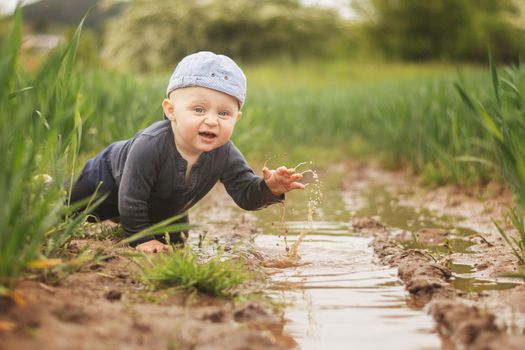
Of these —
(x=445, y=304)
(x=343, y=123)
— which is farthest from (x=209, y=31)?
(x=445, y=304)

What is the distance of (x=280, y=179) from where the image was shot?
11.4 feet

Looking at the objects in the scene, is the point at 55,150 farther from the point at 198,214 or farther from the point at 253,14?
the point at 253,14

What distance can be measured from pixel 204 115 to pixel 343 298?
1.11 metres

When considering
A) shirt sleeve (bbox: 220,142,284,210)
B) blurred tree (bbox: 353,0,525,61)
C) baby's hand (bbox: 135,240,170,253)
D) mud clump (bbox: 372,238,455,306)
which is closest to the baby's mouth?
shirt sleeve (bbox: 220,142,284,210)

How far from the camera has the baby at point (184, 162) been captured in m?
3.31

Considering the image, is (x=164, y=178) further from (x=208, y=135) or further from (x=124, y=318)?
(x=124, y=318)

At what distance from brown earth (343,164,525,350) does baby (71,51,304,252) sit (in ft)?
2.28

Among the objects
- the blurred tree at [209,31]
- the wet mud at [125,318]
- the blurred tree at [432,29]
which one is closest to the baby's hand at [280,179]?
the wet mud at [125,318]

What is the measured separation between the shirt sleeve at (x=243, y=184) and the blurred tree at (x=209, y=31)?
26.4 metres

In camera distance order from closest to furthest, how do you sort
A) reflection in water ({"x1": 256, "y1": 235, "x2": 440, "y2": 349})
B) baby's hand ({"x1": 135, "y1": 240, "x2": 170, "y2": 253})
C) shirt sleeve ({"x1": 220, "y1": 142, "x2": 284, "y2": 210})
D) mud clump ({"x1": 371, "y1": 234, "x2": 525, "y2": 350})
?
mud clump ({"x1": 371, "y1": 234, "x2": 525, "y2": 350}) → reflection in water ({"x1": 256, "y1": 235, "x2": 440, "y2": 349}) → baby's hand ({"x1": 135, "y1": 240, "x2": 170, "y2": 253}) → shirt sleeve ({"x1": 220, "y1": 142, "x2": 284, "y2": 210})

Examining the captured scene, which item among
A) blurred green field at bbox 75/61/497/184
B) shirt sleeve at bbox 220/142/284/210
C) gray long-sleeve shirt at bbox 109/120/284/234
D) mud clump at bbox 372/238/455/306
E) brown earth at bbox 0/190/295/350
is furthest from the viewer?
blurred green field at bbox 75/61/497/184

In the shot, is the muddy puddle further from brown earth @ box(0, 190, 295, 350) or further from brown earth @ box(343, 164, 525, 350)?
brown earth @ box(0, 190, 295, 350)

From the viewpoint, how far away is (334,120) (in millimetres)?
10406

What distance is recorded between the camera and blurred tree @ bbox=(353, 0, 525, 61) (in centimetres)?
2894
